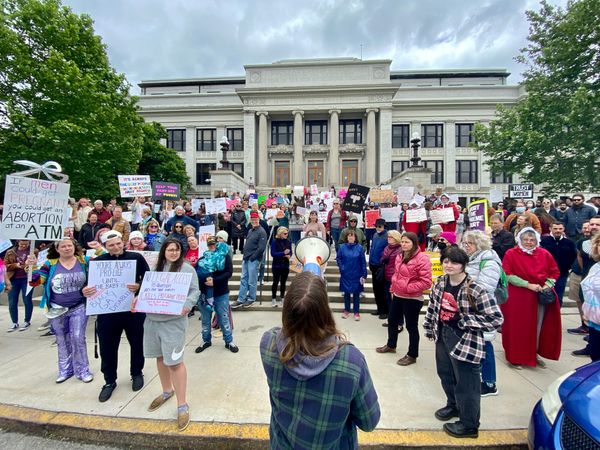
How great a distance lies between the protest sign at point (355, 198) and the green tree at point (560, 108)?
37.5 ft

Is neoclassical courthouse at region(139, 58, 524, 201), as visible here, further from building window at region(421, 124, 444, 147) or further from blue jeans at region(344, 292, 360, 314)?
blue jeans at region(344, 292, 360, 314)

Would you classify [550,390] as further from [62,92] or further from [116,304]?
[62,92]

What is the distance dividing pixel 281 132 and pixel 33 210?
1364 inches

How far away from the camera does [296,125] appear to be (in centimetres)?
3397

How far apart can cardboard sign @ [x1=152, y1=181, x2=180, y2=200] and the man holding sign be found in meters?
9.40

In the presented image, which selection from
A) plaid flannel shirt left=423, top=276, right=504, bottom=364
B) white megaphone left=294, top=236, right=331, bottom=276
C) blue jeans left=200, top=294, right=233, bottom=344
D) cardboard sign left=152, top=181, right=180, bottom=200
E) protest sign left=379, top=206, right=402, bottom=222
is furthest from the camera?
cardboard sign left=152, top=181, right=180, bottom=200

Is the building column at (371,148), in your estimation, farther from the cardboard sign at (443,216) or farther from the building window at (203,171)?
the cardboard sign at (443,216)

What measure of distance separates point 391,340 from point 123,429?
3617 mm

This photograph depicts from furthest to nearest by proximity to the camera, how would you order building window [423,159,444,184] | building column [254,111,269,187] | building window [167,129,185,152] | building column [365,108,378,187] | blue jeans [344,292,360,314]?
building window [167,129,185,152] < building window [423,159,444,184] < building column [254,111,269,187] < building column [365,108,378,187] < blue jeans [344,292,360,314]

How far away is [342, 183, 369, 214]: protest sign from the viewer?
28.1ft

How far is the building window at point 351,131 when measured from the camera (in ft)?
117

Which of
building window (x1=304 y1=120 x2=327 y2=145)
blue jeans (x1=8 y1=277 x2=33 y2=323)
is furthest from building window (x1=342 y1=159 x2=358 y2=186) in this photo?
blue jeans (x1=8 y1=277 x2=33 y2=323)

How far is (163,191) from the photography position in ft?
40.5

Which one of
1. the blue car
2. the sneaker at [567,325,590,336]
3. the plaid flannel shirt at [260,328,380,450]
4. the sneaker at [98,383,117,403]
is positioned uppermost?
the plaid flannel shirt at [260,328,380,450]
